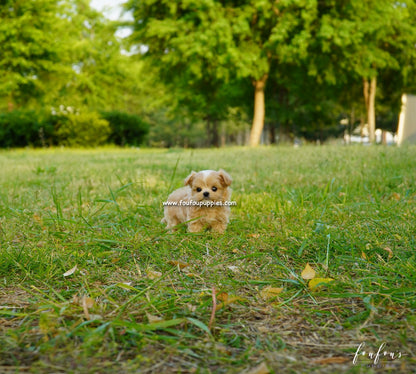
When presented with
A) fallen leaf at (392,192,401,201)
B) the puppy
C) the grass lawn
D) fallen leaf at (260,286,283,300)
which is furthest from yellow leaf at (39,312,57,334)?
fallen leaf at (392,192,401,201)

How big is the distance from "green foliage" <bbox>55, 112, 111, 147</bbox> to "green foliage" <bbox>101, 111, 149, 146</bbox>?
149cm

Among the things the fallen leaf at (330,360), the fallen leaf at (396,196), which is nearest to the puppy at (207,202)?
the fallen leaf at (330,360)

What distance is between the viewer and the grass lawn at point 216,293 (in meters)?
1.42

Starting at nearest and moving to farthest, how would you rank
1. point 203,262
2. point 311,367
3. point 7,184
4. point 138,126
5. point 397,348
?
point 311,367 < point 397,348 < point 203,262 < point 7,184 < point 138,126

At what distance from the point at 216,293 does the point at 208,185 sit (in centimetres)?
147

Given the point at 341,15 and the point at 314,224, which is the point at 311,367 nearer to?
the point at 314,224

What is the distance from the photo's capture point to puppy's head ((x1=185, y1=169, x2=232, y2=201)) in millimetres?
3256

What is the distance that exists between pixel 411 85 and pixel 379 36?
6.79 metres

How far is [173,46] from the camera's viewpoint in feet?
52.6

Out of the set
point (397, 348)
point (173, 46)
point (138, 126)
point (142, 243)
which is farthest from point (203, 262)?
point (138, 126)

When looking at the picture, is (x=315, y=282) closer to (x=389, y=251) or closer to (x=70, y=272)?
(x=389, y=251)

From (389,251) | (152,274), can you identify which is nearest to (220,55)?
(389,251)

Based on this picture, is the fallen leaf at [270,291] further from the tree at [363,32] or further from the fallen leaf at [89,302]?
the tree at [363,32]

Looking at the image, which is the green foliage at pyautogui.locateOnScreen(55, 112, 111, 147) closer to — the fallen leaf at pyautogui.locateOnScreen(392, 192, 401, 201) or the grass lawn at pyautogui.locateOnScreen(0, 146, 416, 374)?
the grass lawn at pyautogui.locateOnScreen(0, 146, 416, 374)
